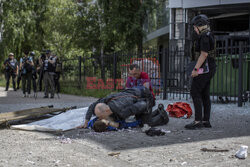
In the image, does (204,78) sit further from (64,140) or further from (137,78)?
(64,140)

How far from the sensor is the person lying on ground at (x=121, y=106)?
19.4 feet

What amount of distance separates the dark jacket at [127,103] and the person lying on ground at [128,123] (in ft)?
0.42

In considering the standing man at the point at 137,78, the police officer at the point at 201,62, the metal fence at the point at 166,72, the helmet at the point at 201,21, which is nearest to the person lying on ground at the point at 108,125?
the standing man at the point at 137,78

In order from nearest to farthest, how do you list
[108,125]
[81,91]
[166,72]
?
[108,125]
[166,72]
[81,91]

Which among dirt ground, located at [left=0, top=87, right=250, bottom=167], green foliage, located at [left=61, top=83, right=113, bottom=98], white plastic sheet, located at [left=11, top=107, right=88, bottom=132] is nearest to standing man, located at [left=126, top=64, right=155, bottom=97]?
dirt ground, located at [left=0, top=87, right=250, bottom=167]

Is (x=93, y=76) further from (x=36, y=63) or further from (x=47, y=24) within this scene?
(x=47, y=24)

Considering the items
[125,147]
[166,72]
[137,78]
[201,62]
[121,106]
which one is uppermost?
[201,62]

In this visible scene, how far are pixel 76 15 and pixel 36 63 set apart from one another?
1370 centimetres

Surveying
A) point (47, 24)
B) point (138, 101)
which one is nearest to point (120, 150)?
point (138, 101)

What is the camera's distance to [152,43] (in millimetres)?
32594

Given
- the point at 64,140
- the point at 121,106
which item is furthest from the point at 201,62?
the point at 64,140

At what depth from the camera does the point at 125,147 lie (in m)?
4.75

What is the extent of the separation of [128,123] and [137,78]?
95 cm

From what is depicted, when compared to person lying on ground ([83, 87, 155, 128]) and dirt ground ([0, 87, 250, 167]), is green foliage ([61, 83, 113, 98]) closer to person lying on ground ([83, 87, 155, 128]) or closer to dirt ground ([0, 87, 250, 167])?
person lying on ground ([83, 87, 155, 128])
